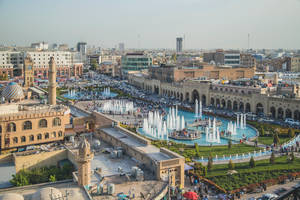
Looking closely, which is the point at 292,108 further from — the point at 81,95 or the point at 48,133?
the point at 81,95

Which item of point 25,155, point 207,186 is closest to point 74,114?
point 25,155

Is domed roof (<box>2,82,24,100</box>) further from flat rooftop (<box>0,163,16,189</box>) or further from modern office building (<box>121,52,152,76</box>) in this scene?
modern office building (<box>121,52,152,76</box>)

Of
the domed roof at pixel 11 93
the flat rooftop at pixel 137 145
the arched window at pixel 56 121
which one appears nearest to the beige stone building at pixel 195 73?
the domed roof at pixel 11 93

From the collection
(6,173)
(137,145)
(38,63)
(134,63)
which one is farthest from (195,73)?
(6,173)

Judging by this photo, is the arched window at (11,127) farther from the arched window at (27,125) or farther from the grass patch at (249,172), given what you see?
the grass patch at (249,172)

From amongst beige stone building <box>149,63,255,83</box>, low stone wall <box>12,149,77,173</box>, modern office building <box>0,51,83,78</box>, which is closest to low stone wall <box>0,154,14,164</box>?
low stone wall <box>12,149,77,173</box>
